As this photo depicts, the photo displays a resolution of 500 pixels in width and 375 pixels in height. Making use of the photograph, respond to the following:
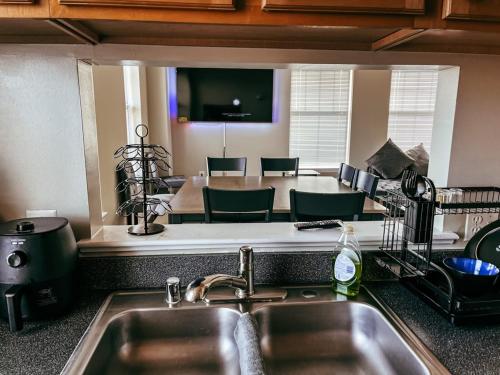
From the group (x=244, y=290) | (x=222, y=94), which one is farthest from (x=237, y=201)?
(x=222, y=94)

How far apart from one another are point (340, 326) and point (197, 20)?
87 cm

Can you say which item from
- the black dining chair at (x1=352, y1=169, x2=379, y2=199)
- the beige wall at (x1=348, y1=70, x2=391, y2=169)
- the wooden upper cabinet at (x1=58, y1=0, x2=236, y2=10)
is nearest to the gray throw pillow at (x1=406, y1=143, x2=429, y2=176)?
the beige wall at (x1=348, y1=70, x2=391, y2=169)

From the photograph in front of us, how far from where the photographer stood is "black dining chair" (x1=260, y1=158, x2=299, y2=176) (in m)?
3.70

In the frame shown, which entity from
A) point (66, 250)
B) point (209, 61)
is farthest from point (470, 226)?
point (66, 250)

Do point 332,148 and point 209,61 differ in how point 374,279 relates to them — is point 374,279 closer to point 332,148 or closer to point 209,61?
point 209,61

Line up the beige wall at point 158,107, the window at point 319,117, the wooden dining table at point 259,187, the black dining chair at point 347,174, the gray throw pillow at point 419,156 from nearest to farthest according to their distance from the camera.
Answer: the wooden dining table at point 259,187
the black dining chair at point 347,174
the beige wall at point 158,107
the gray throw pillow at point 419,156
the window at point 319,117

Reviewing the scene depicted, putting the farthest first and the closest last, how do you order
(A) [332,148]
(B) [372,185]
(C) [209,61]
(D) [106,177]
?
(A) [332,148] < (D) [106,177] < (B) [372,185] < (C) [209,61]

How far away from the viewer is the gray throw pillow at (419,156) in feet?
16.2

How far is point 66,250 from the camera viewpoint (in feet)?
3.01

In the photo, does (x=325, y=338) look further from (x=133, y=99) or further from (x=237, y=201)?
(x=133, y=99)

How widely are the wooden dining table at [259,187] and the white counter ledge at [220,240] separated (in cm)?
86

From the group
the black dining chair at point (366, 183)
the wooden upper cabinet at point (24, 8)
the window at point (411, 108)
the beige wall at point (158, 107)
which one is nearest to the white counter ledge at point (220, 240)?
the wooden upper cabinet at point (24, 8)

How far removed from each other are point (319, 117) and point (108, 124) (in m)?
3.23

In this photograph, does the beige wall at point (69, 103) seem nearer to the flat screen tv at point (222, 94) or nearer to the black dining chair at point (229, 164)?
the black dining chair at point (229, 164)
